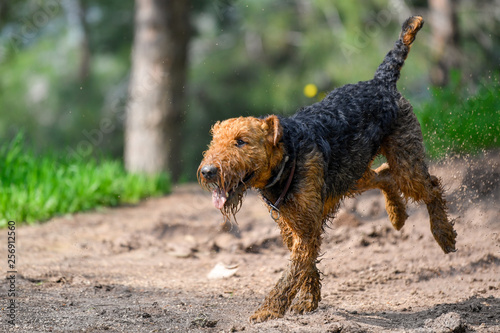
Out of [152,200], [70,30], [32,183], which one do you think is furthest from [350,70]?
[70,30]

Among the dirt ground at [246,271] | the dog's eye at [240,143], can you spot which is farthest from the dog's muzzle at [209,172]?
the dirt ground at [246,271]

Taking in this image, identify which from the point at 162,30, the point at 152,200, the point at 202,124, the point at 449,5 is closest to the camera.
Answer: the point at 152,200

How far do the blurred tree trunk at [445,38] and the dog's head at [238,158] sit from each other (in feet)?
24.3

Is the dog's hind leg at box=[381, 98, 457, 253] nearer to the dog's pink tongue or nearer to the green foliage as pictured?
Result: the dog's pink tongue

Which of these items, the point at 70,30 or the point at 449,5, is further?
the point at 70,30

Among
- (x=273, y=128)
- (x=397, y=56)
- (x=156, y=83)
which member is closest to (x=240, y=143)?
(x=273, y=128)

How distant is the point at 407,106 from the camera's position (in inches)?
157

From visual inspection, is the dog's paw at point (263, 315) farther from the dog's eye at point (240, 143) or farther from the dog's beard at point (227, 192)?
the dog's eye at point (240, 143)

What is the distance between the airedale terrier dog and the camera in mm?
2916

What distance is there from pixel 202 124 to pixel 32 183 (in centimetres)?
814

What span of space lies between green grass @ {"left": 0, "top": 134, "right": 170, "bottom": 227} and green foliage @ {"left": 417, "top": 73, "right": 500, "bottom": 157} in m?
3.92

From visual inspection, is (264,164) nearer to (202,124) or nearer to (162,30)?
(162,30)

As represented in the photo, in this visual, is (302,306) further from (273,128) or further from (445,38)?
(445,38)

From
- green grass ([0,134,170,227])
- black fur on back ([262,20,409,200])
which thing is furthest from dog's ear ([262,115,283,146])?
green grass ([0,134,170,227])
